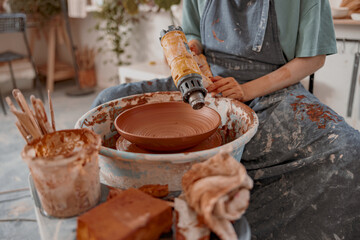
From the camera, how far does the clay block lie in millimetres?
536

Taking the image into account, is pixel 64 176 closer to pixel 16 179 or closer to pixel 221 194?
pixel 221 194

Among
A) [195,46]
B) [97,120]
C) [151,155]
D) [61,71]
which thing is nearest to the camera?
[151,155]

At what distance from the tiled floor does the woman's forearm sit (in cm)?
115

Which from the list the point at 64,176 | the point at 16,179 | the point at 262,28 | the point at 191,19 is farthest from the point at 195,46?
the point at 16,179

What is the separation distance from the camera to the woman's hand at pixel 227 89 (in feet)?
3.49

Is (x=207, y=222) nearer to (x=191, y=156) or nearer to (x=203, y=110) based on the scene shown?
(x=191, y=156)

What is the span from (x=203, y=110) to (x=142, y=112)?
0.64 feet

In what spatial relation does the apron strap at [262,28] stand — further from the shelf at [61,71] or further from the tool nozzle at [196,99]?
the shelf at [61,71]

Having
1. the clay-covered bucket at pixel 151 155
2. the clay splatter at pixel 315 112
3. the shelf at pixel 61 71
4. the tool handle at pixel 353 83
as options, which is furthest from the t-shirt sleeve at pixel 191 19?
the shelf at pixel 61 71

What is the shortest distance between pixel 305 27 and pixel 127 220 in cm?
92

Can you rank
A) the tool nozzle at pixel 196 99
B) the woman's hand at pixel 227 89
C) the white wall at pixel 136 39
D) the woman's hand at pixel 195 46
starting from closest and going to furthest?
the tool nozzle at pixel 196 99 → the woman's hand at pixel 227 89 → the woman's hand at pixel 195 46 → the white wall at pixel 136 39

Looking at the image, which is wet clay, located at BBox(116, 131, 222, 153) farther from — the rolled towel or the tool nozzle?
the rolled towel

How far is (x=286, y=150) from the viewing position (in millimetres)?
996

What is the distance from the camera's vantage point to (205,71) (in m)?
1.19
